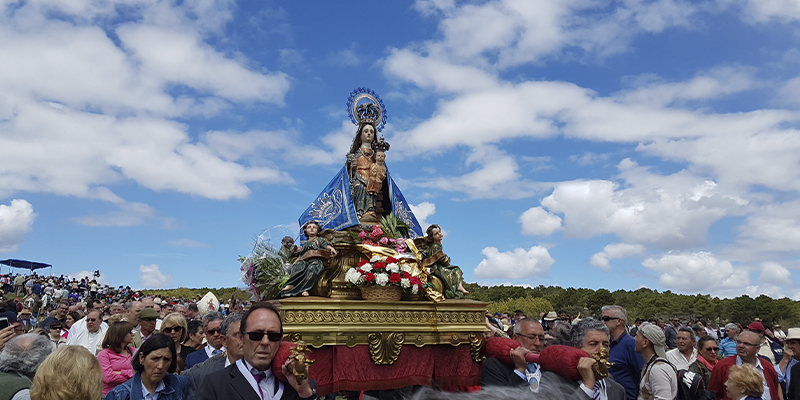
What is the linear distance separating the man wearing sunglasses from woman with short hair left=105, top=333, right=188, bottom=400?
959mm

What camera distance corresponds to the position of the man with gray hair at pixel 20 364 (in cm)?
374

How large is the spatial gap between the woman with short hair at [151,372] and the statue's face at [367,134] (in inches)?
281

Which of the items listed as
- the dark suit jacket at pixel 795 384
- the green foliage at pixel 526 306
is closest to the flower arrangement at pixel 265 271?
the dark suit jacket at pixel 795 384

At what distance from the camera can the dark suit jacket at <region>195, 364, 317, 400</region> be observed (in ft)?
10.1

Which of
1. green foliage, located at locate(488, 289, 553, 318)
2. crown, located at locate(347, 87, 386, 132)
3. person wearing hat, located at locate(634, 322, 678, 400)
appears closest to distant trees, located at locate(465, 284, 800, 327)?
green foliage, located at locate(488, 289, 553, 318)

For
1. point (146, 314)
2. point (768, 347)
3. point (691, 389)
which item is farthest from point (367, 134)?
point (768, 347)

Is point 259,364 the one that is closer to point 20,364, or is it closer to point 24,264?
point 20,364

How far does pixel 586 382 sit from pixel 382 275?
431 cm

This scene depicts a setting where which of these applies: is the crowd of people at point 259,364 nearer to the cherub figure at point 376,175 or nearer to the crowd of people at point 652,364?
the crowd of people at point 652,364

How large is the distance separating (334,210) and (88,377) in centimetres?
708

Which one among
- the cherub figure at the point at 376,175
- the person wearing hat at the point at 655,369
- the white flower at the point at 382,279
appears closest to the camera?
the person wearing hat at the point at 655,369

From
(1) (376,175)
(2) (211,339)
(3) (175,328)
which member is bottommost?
(2) (211,339)

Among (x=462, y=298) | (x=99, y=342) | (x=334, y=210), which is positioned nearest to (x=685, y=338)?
(x=462, y=298)

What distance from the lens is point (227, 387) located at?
10.2ft
